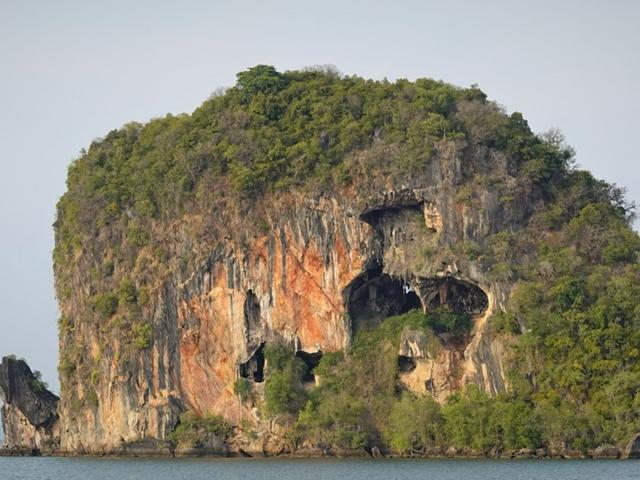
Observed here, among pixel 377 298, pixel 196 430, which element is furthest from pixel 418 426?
pixel 196 430

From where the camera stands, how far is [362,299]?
7256 cm

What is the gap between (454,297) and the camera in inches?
2763

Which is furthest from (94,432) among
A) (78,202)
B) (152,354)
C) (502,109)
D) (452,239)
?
(502,109)

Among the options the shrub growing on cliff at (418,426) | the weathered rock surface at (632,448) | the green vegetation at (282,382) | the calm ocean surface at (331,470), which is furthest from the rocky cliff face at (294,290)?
the weathered rock surface at (632,448)

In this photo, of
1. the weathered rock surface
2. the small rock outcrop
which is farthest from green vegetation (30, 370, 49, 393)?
the weathered rock surface

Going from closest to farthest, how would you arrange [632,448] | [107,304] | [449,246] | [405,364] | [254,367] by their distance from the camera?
[632,448] → [449,246] → [405,364] → [254,367] → [107,304]

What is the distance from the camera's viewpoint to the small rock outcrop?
8075cm

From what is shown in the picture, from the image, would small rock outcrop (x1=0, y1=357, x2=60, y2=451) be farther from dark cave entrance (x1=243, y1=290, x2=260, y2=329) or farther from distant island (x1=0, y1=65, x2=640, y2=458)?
dark cave entrance (x1=243, y1=290, x2=260, y2=329)

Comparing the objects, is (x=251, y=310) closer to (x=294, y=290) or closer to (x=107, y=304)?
(x=294, y=290)

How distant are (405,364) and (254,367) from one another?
7.00m

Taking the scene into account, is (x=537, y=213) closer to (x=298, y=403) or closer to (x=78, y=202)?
(x=298, y=403)

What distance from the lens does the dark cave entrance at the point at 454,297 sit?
6938 centimetres

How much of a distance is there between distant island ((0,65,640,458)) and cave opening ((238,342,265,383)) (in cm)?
11

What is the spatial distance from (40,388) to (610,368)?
31857 mm
